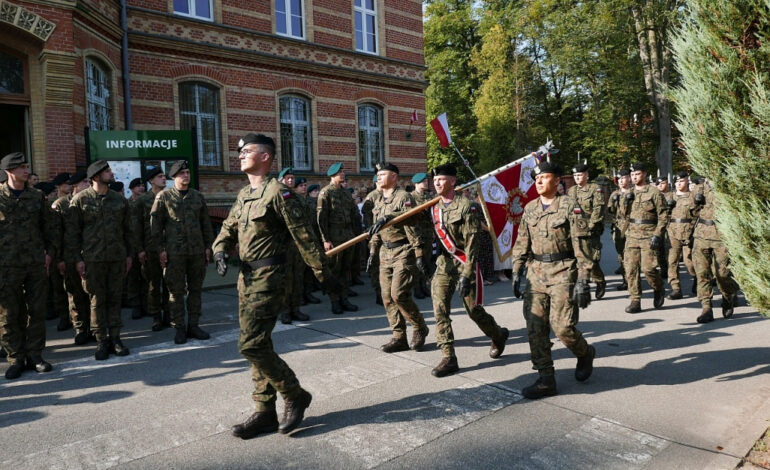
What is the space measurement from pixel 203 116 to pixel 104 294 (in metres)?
9.21

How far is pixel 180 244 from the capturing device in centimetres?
671

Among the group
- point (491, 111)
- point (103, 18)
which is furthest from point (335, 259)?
point (491, 111)

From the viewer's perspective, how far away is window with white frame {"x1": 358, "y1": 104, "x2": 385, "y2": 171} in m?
18.3

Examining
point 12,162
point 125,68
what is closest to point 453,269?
point 12,162

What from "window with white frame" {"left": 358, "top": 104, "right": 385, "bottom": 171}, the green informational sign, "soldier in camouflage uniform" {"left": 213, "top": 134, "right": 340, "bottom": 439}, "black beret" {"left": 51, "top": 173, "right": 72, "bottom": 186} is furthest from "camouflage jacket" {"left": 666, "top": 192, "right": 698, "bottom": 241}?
"window with white frame" {"left": 358, "top": 104, "right": 385, "bottom": 171}

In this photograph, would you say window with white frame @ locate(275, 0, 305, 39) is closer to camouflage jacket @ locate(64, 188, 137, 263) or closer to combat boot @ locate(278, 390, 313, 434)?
camouflage jacket @ locate(64, 188, 137, 263)

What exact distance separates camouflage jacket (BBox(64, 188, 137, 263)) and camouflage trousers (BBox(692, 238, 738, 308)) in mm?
7376

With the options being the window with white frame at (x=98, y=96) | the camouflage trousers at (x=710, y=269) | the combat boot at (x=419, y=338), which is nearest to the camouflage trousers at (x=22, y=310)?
the combat boot at (x=419, y=338)

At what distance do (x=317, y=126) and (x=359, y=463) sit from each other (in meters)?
14.2

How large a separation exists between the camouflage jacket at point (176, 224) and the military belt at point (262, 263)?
2971 mm

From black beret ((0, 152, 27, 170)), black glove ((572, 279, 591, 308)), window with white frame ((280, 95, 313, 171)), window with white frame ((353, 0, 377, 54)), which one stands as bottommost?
black glove ((572, 279, 591, 308))

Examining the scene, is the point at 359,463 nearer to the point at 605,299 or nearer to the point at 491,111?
the point at 605,299

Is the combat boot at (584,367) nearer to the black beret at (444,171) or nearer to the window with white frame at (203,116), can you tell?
the black beret at (444,171)

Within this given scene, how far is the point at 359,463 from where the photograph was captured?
11.5 feet
